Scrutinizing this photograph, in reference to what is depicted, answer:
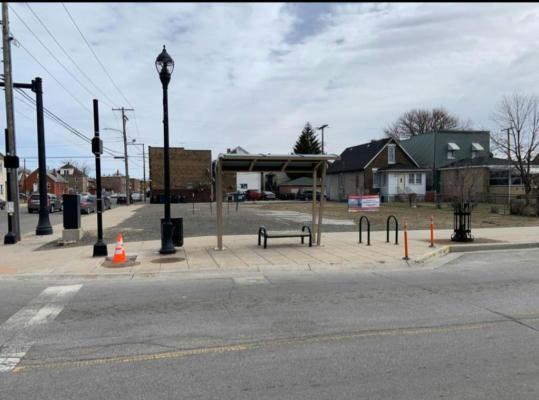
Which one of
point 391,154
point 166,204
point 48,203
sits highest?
point 391,154

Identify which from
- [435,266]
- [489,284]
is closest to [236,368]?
[489,284]

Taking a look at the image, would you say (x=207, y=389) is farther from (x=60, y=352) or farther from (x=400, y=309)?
(x=400, y=309)

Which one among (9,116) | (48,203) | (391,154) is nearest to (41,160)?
(9,116)

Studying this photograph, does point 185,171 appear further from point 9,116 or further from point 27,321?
point 27,321

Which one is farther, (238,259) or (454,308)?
(238,259)

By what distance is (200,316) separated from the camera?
552 centimetres

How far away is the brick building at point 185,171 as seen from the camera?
191 feet

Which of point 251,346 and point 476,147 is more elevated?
point 476,147

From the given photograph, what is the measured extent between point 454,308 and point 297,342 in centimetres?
272

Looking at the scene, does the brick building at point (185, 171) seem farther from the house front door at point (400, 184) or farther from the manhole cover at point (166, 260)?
the manhole cover at point (166, 260)

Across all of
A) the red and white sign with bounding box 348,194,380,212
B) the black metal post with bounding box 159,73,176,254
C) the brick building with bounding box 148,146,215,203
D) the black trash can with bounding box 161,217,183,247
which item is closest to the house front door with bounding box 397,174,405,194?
the red and white sign with bounding box 348,194,380,212

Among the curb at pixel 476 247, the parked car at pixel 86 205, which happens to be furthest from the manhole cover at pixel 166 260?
the parked car at pixel 86 205

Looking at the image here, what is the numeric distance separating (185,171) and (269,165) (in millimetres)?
50728

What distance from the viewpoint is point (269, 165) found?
12.2 m
